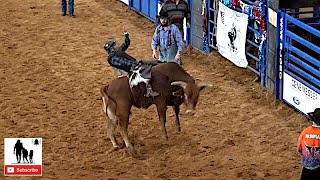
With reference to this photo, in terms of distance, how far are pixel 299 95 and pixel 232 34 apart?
9.49 feet

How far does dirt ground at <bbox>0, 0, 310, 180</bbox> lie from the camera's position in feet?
35.4

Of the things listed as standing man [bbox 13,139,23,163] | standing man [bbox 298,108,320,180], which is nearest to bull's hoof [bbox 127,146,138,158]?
standing man [bbox 13,139,23,163]

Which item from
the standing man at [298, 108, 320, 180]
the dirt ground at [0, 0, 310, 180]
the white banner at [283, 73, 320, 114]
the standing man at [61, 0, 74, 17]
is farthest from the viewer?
the standing man at [61, 0, 74, 17]

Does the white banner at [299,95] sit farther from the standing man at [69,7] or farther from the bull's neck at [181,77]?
the standing man at [69,7]

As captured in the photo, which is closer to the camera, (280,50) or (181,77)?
(181,77)

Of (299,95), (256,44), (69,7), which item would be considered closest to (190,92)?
(299,95)

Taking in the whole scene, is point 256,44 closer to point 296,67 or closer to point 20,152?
point 296,67

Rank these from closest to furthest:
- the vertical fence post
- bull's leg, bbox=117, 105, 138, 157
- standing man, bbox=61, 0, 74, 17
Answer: bull's leg, bbox=117, 105, 138, 157, the vertical fence post, standing man, bbox=61, 0, 74, 17

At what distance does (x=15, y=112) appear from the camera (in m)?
13.2

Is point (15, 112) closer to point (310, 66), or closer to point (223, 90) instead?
point (223, 90)

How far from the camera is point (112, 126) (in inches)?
451

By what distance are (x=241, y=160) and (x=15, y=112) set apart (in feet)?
14.0

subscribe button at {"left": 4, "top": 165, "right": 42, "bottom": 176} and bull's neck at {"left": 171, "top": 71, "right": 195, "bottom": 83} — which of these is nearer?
subscribe button at {"left": 4, "top": 165, "right": 42, "bottom": 176}

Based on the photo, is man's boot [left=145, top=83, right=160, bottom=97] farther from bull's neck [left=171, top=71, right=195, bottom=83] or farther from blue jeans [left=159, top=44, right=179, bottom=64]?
blue jeans [left=159, top=44, right=179, bottom=64]
